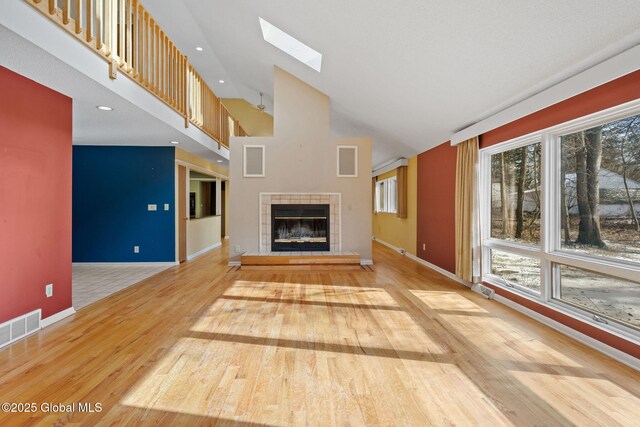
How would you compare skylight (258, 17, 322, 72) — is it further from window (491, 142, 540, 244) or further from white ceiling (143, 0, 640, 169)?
window (491, 142, 540, 244)

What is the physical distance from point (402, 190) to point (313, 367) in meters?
6.03

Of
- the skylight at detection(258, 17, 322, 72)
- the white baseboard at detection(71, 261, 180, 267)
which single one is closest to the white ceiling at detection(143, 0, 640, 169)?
the skylight at detection(258, 17, 322, 72)

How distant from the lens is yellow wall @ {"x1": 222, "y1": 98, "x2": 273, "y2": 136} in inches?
456

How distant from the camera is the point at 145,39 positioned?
4.32m

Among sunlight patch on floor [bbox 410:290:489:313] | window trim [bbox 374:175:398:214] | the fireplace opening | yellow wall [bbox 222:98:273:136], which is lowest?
sunlight patch on floor [bbox 410:290:489:313]

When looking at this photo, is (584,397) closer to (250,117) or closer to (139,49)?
(139,49)

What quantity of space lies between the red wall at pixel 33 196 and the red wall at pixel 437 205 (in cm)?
507

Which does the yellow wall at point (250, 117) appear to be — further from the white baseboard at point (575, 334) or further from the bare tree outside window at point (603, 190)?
the bare tree outside window at point (603, 190)

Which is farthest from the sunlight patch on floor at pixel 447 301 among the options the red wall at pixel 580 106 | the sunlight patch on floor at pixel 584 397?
the red wall at pixel 580 106

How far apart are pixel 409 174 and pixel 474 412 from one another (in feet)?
20.4

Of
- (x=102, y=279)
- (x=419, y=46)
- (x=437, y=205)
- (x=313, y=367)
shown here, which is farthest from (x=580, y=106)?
(x=102, y=279)

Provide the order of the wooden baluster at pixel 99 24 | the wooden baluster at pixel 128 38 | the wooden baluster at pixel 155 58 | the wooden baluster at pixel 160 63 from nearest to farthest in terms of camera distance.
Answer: the wooden baluster at pixel 99 24, the wooden baluster at pixel 128 38, the wooden baluster at pixel 155 58, the wooden baluster at pixel 160 63

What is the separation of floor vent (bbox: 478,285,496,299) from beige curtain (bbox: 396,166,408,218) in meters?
3.62

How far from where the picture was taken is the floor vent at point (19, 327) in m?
2.69
